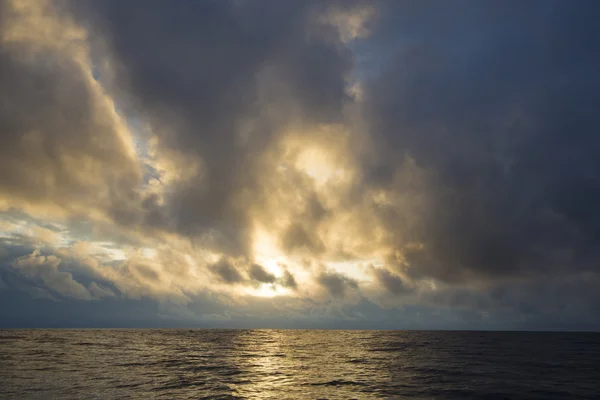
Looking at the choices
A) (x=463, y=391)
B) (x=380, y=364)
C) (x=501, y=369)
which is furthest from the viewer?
(x=380, y=364)

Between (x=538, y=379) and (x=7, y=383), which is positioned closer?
(x=7, y=383)

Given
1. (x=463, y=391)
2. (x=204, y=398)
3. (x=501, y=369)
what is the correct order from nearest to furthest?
(x=204, y=398) < (x=463, y=391) < (x=501, y=369)

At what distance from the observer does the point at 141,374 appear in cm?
Result: 3925

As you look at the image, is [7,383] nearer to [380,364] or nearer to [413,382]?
[413,382]

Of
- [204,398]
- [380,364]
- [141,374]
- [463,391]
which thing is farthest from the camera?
[380,364]

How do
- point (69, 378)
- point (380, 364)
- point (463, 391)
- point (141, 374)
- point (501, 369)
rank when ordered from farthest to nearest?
point (380, 364) → point (501, 369) → point (141, 374) → point (69, 378) → point (463, 391)

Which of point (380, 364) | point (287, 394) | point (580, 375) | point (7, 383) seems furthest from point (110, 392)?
point (580, 375)

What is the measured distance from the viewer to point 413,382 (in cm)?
3619

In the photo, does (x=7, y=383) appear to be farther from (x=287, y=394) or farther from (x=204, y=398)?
(x=287, y=394)

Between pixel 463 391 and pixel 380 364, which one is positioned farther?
pixel 380 364

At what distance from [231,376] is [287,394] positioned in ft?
41.0

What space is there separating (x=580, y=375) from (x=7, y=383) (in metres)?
61.9

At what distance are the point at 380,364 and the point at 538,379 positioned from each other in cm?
2001

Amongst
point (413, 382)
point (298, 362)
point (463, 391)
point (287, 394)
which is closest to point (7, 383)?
point (287, 394)
